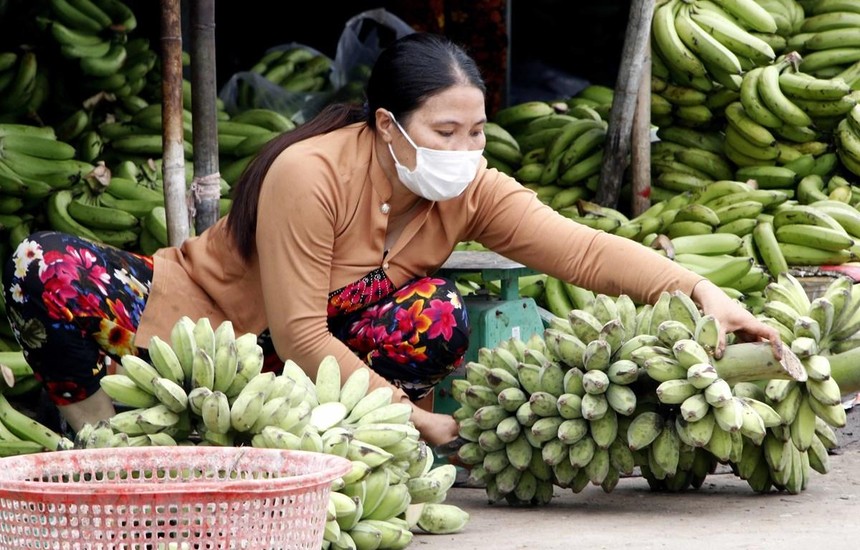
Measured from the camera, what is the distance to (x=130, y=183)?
16.1 ft

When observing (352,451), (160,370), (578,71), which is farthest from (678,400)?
(578,71)

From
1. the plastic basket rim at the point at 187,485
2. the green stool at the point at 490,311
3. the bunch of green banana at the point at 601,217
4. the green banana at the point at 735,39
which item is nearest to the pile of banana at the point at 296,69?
the bunch of green banana at the point at 601,217

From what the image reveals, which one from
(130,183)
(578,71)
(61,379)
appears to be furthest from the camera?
(578,71)

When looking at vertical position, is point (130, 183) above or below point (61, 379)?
above

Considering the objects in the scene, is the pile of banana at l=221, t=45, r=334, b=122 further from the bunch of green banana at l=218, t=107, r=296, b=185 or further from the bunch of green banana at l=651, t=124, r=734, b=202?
the bunch of green banana at l=651, t=124, r=734, b=202

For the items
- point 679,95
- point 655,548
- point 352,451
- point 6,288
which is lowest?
point 655,548

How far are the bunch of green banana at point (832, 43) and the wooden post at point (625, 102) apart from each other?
805 mm

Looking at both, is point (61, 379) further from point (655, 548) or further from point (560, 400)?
point (655, 548)

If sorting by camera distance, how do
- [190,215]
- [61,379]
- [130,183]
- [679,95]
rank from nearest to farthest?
[61,379]
[190,215]
[130,183]
[679,95]

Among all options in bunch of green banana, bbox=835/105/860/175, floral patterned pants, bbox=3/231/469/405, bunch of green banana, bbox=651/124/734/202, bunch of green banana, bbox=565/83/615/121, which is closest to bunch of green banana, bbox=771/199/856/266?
bunch of green banana, bbox=835/105/860/175

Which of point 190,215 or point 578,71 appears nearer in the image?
point 190,215

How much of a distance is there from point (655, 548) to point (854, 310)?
2.52ft

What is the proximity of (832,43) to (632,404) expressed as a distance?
9.98ft

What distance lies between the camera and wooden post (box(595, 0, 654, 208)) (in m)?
5.00
